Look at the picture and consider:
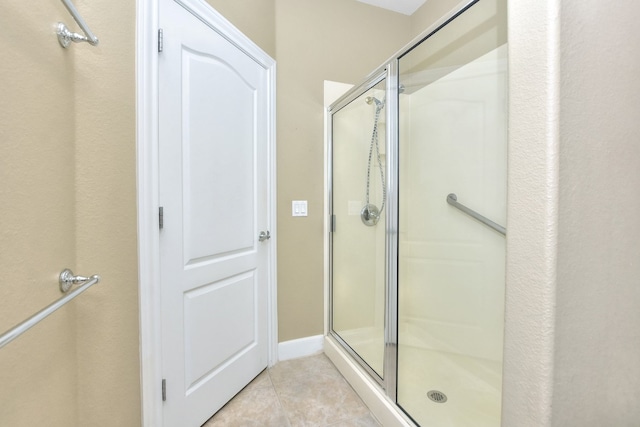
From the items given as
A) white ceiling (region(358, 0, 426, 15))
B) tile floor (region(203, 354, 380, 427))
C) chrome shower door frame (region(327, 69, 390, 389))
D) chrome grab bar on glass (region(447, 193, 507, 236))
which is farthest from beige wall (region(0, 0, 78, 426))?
white ceiling (region(358, 0, 426, 15))

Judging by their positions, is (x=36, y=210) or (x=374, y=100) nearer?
(x=36, y=210)

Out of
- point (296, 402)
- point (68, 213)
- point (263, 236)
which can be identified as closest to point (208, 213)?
point (263, 236)

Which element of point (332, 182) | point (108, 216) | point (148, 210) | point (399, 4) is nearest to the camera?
point (108, 216)

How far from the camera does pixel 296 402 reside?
159 centimetres

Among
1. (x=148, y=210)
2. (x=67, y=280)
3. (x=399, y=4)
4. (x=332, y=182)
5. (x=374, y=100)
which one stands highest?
(x=399, y=4)

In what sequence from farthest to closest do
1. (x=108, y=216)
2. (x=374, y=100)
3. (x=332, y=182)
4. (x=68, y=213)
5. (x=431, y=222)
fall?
(x=332, y=182)
(x=431, y=222)
(x=374, y=100)
(x=108, y=216)
(x=68, y=213)

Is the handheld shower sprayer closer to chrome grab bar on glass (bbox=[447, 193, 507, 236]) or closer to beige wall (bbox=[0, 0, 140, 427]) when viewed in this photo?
chrome grab bar on glass (bbox=[447, 193, 507, 236])

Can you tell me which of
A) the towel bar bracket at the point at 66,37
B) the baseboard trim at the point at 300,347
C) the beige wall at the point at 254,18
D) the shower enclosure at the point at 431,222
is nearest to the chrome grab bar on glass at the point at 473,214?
the shower enclosure at the point at 431,222

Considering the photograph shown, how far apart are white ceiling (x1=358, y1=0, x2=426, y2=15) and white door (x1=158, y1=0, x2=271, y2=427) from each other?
1185mm

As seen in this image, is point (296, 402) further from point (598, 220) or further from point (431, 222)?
point (598, 220)

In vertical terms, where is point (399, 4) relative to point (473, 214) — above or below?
above

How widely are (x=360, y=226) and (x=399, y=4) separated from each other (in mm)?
1856

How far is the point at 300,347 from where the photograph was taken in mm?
2062

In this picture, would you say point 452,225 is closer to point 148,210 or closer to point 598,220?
point 598,220
